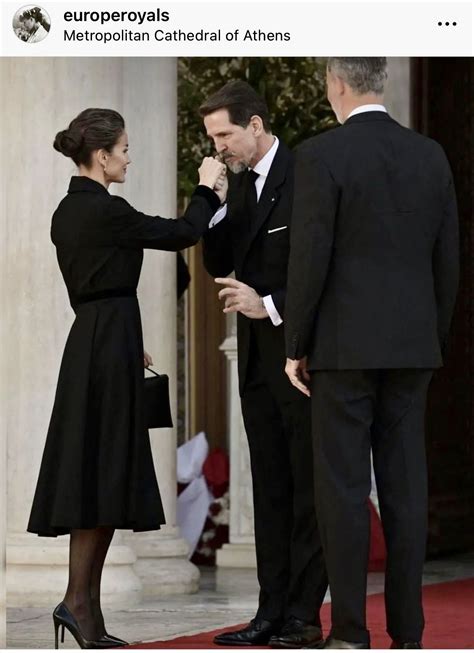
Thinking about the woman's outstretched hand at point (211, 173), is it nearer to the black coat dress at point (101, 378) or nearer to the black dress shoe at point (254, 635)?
the black coat dress at point (101, 378)

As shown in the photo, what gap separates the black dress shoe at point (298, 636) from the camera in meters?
5.07

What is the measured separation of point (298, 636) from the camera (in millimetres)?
5082

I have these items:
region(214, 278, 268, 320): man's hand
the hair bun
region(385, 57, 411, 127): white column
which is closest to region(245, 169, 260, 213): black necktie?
region(214, 278, 268, 320): man's hand

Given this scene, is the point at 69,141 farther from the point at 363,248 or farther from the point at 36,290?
the point at 36,290

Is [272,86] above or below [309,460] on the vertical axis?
above

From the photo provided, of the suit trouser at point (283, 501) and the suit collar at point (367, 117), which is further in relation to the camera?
the suit trouser at point (283, 501)

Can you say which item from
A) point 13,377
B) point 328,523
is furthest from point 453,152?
point 328,523

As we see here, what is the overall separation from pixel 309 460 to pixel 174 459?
221 centimetres

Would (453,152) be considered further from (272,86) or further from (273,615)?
(273,615)

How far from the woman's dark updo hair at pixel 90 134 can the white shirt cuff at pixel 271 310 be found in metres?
0.65
